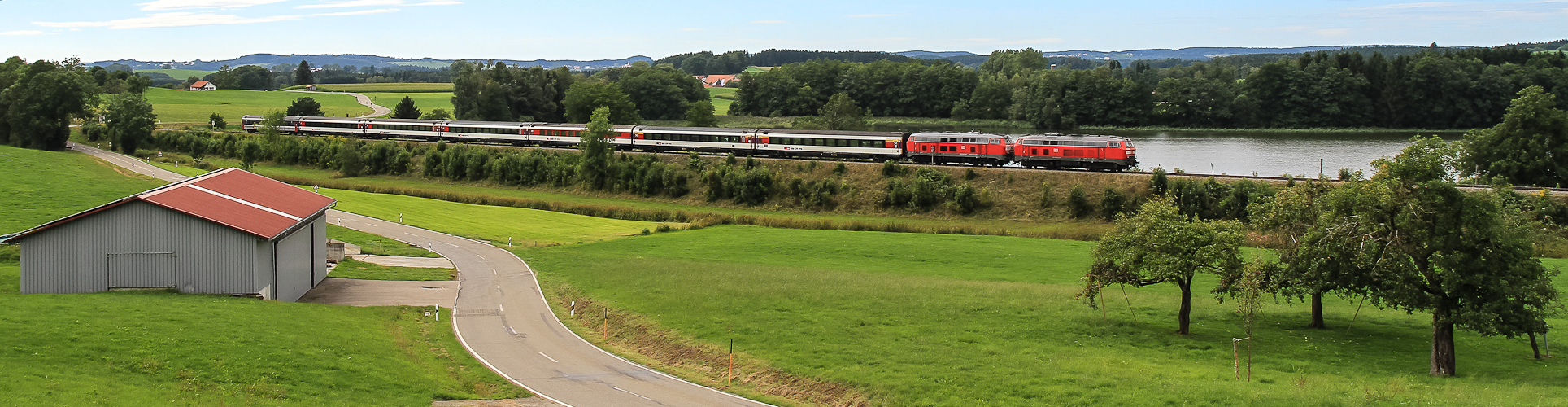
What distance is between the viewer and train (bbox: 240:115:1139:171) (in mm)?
68625

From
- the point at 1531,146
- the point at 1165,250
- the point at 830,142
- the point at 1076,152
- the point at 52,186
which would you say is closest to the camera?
the point at 1165,250

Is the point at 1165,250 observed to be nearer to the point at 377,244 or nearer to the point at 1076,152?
the point at 377,244

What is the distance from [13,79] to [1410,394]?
14548 centimetres

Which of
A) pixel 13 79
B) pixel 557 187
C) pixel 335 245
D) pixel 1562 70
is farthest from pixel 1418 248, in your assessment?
pixel 13 79

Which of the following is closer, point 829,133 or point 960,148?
point 960,148

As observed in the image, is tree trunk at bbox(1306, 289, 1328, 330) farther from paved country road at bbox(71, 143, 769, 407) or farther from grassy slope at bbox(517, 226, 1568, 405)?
paved country road at bbox(71, 143, 769, 407)

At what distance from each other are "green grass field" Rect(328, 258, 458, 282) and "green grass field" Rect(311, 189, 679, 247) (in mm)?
9880

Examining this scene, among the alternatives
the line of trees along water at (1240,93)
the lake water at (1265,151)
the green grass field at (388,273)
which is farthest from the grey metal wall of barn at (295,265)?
the line of trees along water at (1240,93)

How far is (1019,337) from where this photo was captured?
29.5 metres

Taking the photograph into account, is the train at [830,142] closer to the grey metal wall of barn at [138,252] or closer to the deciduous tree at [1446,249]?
the deciduous tree at [1446,249]

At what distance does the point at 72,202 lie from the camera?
56.1 m

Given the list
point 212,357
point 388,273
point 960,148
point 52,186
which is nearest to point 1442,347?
point 212,357

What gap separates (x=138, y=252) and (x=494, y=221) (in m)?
33.9

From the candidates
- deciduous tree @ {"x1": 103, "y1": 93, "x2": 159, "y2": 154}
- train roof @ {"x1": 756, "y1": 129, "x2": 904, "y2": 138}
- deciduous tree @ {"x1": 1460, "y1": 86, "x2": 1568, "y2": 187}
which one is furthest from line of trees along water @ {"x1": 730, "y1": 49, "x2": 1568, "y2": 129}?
deciduous tree @ {"x1": 103, "y1": 93, "x2": 159, "y2": 154}
